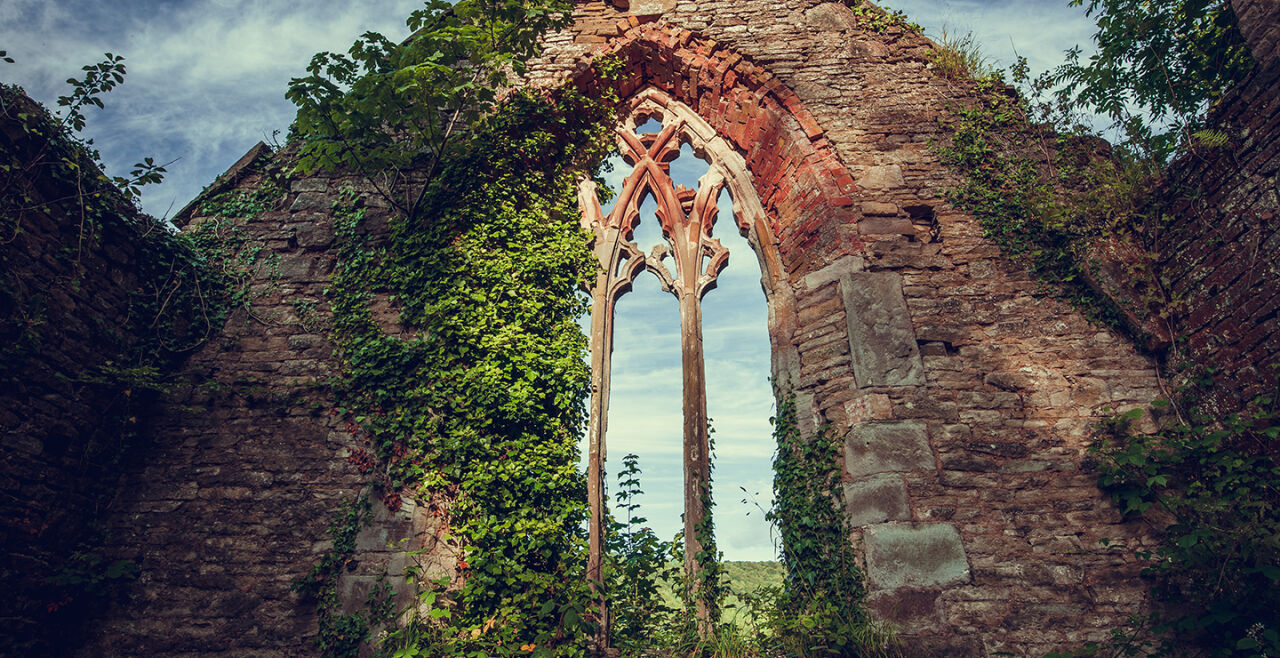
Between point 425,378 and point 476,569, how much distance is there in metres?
1.47

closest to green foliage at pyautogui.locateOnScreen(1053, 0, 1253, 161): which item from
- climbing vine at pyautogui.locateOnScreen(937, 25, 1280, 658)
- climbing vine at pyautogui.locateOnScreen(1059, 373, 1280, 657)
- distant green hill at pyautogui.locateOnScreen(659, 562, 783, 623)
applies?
climbing vine at pyautogui.locateOnScreen(937, 25, 1280, 658)

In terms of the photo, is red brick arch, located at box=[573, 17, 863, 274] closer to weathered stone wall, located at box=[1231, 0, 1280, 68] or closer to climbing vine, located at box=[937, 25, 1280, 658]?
climbing vine, located at box=[937, 25, 1280, 658]

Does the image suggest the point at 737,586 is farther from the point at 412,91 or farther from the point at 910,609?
the point at 412,91

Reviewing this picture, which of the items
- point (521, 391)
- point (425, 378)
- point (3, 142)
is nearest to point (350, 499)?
point (425, 378)

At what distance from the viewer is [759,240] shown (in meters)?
5.48

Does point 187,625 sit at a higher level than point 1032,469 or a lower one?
lower

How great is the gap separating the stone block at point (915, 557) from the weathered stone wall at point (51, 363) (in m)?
5.22

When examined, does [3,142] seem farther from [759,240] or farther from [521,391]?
[759,240]

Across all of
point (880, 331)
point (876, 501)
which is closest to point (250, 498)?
point (876, 501)

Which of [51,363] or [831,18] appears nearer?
[51,363]

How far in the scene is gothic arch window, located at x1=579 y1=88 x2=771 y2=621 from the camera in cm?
474

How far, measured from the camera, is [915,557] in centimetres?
389

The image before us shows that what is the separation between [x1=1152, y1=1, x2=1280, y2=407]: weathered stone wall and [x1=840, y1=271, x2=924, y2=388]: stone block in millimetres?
1758

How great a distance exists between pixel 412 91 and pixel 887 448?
4.56 meters
